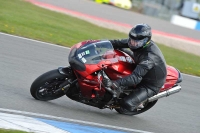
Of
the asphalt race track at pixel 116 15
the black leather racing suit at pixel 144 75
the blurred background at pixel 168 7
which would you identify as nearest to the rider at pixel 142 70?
the black leather racing suit at pixel 144 75

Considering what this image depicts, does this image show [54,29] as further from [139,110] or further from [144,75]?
[144,75]

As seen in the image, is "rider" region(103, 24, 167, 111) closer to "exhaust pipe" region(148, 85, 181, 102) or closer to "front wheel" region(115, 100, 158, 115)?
"exhaust pipe" region(148, 85, 181, 102)

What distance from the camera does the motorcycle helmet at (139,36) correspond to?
23.5 ft

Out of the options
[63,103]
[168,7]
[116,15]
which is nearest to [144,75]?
[63,103]

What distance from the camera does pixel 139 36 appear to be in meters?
7.15

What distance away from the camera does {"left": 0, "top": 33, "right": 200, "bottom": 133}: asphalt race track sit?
7.20 m

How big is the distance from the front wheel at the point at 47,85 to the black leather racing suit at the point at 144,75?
0.90 metres

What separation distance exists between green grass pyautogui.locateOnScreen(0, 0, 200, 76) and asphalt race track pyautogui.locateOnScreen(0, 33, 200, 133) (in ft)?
7.51

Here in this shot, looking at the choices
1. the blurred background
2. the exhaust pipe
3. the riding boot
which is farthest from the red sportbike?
the blurred background

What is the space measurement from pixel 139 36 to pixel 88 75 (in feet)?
3.11

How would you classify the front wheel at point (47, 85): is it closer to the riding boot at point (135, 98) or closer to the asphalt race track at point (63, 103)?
the asphalt race track at point (63, 103)

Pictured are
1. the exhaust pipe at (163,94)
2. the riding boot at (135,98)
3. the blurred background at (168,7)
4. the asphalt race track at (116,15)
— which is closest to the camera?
the riding boot at (135,98)

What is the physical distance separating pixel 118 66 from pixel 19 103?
158 centimetres

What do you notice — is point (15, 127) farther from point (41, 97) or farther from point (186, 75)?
point (186, 75)
